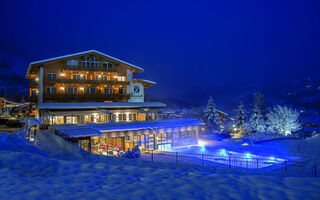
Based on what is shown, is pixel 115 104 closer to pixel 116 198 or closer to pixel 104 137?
pixel 104 137

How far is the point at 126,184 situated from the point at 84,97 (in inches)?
1175

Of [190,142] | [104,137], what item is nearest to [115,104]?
[104,137]

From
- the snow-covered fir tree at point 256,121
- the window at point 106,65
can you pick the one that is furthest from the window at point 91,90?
the snow-covered fir tree at point 256,121

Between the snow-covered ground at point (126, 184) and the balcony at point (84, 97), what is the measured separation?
25097mm

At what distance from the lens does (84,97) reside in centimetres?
3419

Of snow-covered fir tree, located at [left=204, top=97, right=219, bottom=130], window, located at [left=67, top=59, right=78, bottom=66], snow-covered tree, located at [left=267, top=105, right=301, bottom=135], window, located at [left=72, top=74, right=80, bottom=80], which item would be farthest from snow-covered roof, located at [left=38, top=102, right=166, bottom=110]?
snow-covered tree, located at [left=267, top=105, right=301, bottom=135]

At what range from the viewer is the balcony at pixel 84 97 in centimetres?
3234

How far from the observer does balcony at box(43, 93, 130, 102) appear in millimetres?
32344

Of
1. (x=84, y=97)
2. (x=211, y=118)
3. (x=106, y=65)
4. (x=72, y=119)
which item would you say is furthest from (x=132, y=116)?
(x=211, y=118)

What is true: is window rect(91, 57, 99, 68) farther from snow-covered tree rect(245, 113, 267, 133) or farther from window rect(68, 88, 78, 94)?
snow-covered tree rect(245, 113, 267, 133)

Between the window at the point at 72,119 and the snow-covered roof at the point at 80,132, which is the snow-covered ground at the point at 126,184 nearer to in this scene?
the snow-covered roof at the point at 80,132

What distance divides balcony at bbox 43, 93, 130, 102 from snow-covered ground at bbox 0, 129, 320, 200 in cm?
2510

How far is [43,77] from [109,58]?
11.4 m

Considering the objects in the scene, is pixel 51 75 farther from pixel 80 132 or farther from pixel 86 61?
pixel 80 132
